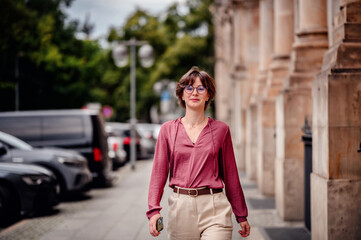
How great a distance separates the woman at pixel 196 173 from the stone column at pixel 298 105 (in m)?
5.36

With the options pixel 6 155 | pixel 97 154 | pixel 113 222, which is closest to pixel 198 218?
pixel 113 222

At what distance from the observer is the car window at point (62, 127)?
1319cm

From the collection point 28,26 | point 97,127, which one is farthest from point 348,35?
point 28,26

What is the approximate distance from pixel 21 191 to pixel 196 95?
6.20 metres

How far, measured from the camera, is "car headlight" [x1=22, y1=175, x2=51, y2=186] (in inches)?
372

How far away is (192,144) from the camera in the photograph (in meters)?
3.90

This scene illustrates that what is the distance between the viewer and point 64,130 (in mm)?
13305

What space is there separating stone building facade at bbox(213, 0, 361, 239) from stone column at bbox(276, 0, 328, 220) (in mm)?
16

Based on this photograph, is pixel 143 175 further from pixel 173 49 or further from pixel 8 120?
pixel 173 49

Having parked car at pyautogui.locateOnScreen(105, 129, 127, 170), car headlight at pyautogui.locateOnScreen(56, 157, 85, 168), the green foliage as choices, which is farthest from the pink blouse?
the green foliage

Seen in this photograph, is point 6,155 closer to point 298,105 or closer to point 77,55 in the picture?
point 298,105

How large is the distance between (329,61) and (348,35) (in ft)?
1.14

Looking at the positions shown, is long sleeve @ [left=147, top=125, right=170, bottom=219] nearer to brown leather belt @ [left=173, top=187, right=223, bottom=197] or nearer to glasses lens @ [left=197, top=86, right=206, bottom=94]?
brown leather belt @ [left=173, top=187, right=223, bottom=197]

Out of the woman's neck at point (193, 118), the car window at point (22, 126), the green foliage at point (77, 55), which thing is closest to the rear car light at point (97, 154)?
the car window at point (22, 126)
